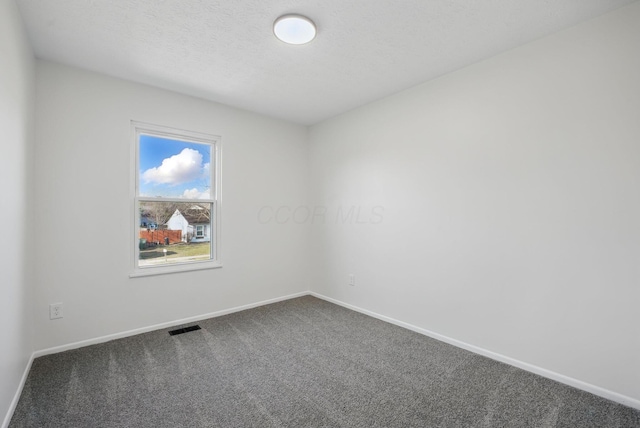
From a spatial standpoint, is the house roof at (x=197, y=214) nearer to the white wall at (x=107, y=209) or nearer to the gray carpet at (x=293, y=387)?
the white wall at (x=107, y=209)

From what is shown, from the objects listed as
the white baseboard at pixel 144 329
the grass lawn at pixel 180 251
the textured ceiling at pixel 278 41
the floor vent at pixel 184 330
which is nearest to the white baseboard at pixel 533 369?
the white baseboard at pixel 144 329

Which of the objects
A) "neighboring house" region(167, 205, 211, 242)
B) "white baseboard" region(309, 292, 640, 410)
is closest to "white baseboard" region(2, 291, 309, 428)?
"neighboring house" region(167, 205, 211, 242)

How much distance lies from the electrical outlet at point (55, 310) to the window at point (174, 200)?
596 mm

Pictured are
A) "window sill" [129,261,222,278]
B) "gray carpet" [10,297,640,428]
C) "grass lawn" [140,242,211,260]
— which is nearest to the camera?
"gray carpet" [10,297,640,428]

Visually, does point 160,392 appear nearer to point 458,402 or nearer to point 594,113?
point 458,402

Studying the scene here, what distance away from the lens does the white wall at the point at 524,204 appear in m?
1.91

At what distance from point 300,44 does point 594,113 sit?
6.97 ft

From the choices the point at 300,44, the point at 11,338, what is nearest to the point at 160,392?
the point at 11,338

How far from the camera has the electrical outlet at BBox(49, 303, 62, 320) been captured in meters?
2.53

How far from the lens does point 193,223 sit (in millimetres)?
3467

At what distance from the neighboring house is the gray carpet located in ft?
3.60

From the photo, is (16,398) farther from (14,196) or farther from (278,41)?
(278,41)

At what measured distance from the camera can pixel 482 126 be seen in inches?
101

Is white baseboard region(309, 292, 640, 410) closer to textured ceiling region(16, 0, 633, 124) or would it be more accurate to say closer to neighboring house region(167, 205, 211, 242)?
neighboring house region(167, 205, 211, 242)
